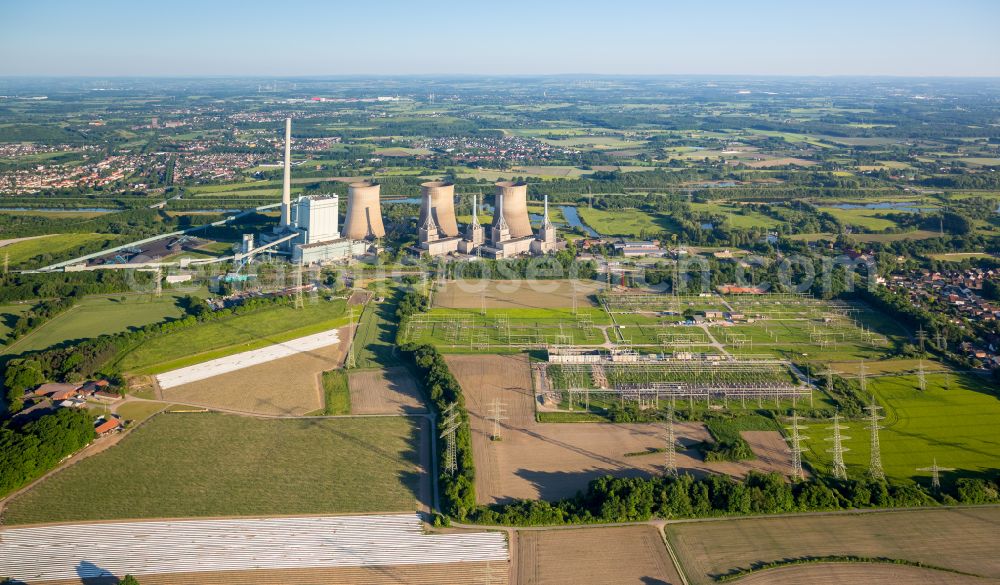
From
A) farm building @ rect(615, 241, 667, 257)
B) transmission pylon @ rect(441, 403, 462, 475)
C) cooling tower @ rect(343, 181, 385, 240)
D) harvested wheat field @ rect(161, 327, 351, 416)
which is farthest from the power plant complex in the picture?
transmission pylon @ rect(441, 403, 462, 475)

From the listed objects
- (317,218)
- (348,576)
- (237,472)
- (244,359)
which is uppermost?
(317,218)

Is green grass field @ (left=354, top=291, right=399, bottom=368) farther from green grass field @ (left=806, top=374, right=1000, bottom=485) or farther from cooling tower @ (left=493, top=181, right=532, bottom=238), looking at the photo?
green grass field @ (left=806, top=374, right=1000, bottom=485)

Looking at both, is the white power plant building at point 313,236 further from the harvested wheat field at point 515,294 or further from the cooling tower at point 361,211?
the harvested wheat field at point 515,294

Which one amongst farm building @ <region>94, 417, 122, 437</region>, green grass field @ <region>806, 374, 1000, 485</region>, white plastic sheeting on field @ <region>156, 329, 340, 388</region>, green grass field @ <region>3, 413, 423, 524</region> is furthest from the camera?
white plastic sheeting on field @ <region>156, 329, 340, 388</region>

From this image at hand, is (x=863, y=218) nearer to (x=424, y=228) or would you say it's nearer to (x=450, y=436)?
(x=424, y=228)

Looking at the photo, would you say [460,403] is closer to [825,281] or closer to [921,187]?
[825,281]

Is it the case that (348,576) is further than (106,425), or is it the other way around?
(106,425)

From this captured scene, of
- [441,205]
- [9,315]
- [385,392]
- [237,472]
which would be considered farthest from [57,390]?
[441,205]
